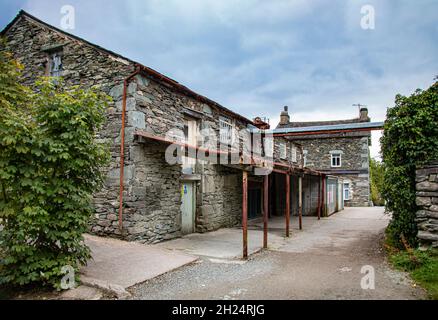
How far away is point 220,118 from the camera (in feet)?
36.4

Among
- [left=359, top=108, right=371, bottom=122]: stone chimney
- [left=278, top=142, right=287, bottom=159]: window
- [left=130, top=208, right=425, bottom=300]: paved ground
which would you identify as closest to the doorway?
[left=130, top=208, right=425, bottom=300]: paved ground

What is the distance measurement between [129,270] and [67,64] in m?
6.22

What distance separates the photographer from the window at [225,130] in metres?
11.1

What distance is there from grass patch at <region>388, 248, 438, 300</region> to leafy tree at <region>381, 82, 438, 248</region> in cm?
54

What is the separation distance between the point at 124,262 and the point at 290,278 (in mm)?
3015

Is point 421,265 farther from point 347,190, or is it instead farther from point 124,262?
point 347,190

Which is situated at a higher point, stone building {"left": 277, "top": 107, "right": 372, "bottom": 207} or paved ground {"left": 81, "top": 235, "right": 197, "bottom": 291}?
stone building {"left": 277, "top": 107, "right": 372, "bottom": 207}

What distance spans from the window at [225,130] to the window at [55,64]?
17.8 ft

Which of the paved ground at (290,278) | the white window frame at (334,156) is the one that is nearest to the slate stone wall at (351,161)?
the white window frame at (334,156)

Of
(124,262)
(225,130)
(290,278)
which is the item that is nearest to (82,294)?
(124,262)

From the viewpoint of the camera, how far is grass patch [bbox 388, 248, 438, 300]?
463 cm

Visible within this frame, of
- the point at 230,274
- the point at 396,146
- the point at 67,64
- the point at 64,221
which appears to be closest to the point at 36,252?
the point at 64,221

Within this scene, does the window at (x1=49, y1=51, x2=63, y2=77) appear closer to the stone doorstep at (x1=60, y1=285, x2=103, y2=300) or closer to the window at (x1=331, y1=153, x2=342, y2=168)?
the stone doorstep at (x1=60, y1=285, x2=103, y2=300)

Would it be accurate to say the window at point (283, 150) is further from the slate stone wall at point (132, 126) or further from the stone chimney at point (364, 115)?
the stone chimney at point (364, 115)
